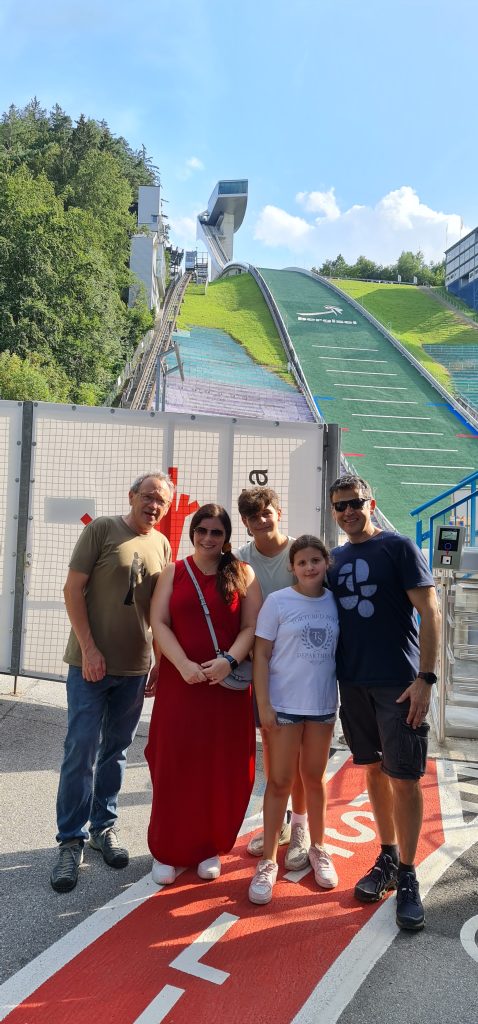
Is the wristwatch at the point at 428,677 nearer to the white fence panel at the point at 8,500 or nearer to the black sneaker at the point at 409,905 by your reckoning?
the black sneaker at the point at 409,905

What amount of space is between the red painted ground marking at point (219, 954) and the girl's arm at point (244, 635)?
0.93 meters

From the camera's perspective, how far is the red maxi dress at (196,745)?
308cm

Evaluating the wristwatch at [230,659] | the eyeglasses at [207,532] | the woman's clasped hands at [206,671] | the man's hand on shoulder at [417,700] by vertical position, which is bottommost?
the man's hand on shoulder at [417,700]

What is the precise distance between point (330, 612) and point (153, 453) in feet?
7.58

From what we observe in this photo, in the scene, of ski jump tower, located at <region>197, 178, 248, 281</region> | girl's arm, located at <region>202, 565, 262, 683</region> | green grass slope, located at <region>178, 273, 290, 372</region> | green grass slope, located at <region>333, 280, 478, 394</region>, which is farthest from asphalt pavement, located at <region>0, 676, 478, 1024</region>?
ski jump tower, located at <region>197, 178, 248, 281</region>

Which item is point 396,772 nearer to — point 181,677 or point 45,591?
point 181,677

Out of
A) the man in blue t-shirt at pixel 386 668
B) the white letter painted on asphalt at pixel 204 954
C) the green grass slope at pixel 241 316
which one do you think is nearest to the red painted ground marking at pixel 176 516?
the man in blue t-shirt at pixel 386 668

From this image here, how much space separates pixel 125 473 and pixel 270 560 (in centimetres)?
190

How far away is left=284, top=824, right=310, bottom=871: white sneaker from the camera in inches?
129

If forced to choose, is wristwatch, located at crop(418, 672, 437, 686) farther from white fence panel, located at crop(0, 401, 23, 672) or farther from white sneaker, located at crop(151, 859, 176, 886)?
white fence panel, located at crop(0, 401, 23, 672)

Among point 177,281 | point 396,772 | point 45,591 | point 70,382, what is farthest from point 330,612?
point 177,281

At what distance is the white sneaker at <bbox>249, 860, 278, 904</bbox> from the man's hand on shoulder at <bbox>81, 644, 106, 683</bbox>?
1.07 m

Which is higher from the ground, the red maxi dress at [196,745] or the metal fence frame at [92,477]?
the metal fence frame at [92,477]

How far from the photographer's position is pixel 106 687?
10.8 feet
